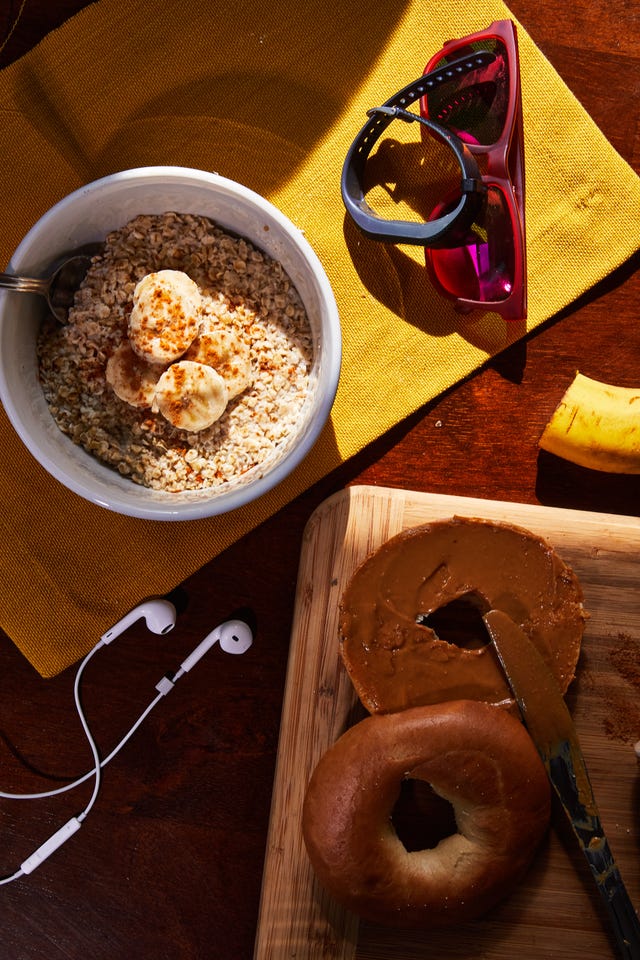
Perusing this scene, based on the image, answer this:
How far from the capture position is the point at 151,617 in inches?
44.5

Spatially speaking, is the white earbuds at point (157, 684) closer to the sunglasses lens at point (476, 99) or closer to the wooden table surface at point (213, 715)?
the wooden table surface at point (213, 715)

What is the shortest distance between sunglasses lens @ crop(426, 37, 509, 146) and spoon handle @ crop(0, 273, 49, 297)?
603mm

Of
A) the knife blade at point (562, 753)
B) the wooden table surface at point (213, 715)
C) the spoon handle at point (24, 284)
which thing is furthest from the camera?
the wooden table surface at point (213, 715)

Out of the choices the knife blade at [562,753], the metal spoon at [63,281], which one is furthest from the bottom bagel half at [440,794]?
the metal spoon at [63,281]

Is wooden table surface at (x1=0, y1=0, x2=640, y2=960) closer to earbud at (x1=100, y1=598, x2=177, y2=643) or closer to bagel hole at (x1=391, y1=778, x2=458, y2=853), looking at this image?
earbud at (x1=100, y1=598, x2=177, y2=643)

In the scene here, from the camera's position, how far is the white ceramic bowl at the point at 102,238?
3.21 feet

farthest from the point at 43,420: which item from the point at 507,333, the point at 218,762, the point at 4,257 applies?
the point at 507,333

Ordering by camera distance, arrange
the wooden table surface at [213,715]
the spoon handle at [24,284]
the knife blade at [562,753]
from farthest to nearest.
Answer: the wooden table surface at [213,715] < the knife blade at [562,753] < the spoon handle at [24,284]

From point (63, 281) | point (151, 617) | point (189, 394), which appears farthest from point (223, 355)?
point (151, 617)

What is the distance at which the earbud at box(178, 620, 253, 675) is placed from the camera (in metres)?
1.15

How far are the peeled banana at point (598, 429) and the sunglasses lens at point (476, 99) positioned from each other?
0.40 m

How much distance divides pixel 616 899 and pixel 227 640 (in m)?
0.64

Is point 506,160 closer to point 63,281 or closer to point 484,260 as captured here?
point 484,260

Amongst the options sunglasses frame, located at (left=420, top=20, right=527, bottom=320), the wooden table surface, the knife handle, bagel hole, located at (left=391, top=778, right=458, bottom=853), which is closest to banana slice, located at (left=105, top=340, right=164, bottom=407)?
the wooden table surface
